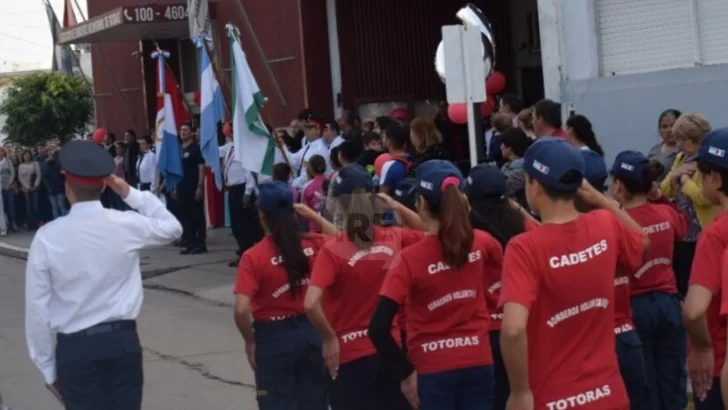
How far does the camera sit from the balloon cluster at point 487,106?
13.4 metres

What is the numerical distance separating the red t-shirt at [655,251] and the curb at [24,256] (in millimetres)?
12163

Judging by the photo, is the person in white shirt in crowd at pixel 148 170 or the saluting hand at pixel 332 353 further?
the person in white shirt in crowd at pixel 148 170

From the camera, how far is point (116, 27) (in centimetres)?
2194

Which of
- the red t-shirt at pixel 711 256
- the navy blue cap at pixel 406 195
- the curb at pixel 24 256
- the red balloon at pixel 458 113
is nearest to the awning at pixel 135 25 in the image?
the curb at pixel 24 256

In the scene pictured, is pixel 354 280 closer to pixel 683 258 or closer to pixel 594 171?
pixel 594 171

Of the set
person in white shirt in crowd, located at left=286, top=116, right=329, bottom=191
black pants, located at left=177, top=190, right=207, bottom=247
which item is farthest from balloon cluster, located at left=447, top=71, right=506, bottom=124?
black pants, located at left=177, top=190, right=207, bottom=247

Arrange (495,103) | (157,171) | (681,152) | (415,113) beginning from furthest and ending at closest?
(157,171), (415,113), (495,103), (681,152)

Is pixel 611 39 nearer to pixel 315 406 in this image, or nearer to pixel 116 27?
pixel 315 406

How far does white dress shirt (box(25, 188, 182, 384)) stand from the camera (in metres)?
6.38

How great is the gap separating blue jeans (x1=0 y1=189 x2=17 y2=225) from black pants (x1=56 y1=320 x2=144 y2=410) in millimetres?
22566

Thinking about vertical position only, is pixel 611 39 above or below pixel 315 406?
above

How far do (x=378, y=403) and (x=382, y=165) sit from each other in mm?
5218

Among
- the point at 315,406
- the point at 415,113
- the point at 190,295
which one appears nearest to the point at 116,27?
the point at 415,113

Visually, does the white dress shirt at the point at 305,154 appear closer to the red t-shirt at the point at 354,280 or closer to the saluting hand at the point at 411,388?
the red t-shirt at the point at 354,280
